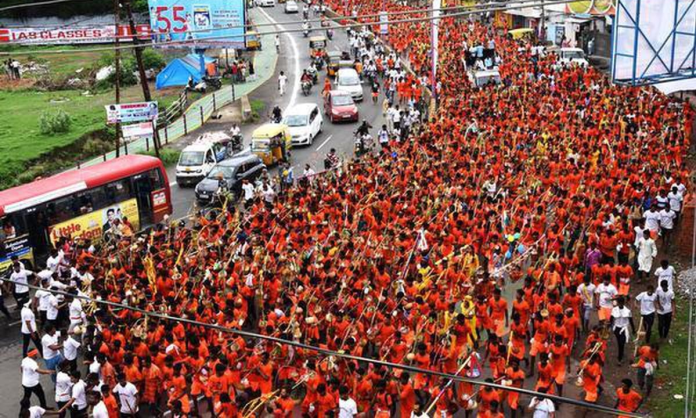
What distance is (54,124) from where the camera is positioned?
118 ft

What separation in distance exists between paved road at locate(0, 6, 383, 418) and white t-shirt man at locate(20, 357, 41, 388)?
114 centimetres

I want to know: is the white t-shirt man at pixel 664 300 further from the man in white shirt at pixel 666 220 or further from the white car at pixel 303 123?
the white car at pixel 303 123

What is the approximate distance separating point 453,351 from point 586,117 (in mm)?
13562

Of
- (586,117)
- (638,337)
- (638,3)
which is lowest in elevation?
(638,337)

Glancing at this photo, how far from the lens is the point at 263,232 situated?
16672mm

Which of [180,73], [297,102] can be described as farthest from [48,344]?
[180,73]

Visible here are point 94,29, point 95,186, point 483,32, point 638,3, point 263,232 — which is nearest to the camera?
point 638,3

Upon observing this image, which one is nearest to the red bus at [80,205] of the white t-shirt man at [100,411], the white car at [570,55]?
the white t-shirt man at [100,411]

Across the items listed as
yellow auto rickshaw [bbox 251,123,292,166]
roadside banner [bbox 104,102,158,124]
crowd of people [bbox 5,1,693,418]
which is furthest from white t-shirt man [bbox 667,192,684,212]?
roadside banner [bbox 104,102,158,124]

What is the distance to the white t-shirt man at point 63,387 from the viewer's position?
444 inches

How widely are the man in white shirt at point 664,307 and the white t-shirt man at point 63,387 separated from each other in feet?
29.1

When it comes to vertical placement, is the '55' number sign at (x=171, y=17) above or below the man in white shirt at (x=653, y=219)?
above

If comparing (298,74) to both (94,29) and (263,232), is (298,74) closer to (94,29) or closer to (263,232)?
(94,29)

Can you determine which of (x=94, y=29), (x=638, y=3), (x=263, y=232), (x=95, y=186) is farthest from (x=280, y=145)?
(x=94, y=29)
